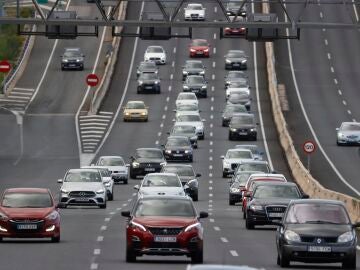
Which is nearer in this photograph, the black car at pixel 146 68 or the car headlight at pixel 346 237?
the car headlight at pixel 346 237

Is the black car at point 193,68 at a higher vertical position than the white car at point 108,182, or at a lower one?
higher

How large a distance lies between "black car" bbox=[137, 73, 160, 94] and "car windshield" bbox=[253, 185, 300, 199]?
61.6 m

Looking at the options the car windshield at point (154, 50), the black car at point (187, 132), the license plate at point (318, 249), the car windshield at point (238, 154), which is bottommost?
the license plate at point (318, 249)

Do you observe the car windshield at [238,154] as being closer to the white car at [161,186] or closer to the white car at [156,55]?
the white car at [161,186]

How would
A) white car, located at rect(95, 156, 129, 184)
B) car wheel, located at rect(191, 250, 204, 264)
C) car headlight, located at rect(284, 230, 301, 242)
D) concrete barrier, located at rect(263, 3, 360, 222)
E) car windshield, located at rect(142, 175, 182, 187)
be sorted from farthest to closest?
white car, located at rect(95, 156, 129, 184) < car windshield, located at rect(142, 175, 182, 187) < concrete barrier, located at rect(263, 3, 360, 222) < car wheel, located at rect(191, 250, 204, 264) < car headlight, located at rect(284, 230, 301, 242)

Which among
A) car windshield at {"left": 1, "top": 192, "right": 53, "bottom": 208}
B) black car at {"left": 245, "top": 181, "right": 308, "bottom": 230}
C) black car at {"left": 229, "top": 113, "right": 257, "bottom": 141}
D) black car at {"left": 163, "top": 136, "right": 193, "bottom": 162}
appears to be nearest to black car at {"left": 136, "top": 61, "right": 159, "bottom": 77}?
black car at {"left": 229, "top": 113, "right": 257, "bottom": 141}

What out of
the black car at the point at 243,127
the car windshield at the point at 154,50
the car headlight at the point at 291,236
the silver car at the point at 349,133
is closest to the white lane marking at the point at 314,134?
the silver car at the point at 349,133

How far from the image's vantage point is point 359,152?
3236 inches

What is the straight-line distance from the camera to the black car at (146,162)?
6938 centimetres

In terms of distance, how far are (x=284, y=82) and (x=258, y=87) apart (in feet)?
5.84

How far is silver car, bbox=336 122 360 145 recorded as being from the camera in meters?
83.7

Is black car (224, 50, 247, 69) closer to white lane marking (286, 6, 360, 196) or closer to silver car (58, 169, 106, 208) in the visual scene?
white lane marking (286, 6, 360, 196)

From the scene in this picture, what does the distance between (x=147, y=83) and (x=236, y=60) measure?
9.80 meters

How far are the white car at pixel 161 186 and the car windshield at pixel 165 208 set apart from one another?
15697mm
